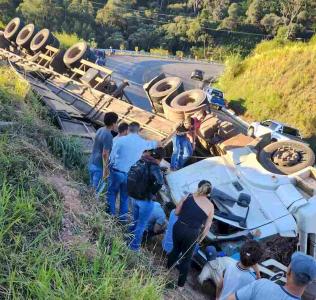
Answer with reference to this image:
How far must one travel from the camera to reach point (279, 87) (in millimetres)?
18500

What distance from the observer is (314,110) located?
1667 centimetres

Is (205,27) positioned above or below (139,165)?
below

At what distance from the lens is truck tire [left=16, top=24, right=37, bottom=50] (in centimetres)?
1420

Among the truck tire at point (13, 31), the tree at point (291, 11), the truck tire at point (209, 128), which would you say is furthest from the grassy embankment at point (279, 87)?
the tree at point (291, 11)

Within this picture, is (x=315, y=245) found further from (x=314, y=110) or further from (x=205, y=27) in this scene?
(x=205, y=27)

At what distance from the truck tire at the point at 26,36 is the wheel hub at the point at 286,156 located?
10.3 meters

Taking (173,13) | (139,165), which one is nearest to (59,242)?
(139,165)

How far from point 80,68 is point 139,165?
8.35m

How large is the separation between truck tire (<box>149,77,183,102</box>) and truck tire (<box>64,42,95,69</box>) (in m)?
2.78

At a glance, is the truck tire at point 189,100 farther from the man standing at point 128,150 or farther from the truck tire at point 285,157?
the man standing at point 128,150

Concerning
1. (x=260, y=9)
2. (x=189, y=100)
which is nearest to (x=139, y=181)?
(x=189, y=100)

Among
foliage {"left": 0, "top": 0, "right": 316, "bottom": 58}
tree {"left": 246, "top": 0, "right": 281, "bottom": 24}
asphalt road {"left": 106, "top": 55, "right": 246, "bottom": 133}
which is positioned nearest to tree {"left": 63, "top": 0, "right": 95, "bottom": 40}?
foliage {"left": 0, "top": 0, "right": 316, "bottom": 58}

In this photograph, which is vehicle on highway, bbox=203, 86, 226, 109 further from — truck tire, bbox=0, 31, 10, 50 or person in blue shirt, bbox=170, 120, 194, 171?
person in blue shirt, bbox=170, 120, 194, 171

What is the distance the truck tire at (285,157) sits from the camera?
6500 millimetres
